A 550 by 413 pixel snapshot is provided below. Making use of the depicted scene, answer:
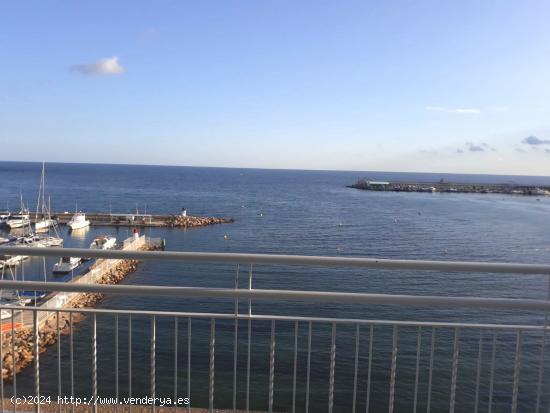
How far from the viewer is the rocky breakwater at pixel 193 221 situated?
64.3m

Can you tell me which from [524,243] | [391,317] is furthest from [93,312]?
[524,243]

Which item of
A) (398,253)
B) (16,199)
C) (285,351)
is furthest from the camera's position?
(16,199)

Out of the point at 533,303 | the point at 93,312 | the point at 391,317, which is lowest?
the point at 391,317

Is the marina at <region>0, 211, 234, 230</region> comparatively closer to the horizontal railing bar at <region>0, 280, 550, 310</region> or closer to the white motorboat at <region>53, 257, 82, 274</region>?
the white motorboat at <region>53, 257, 82, 274</region>

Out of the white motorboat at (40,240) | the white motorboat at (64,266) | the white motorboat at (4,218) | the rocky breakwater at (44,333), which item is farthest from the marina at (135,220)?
the rocky breakwater at (44,333)

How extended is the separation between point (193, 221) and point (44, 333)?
4729 centimetres

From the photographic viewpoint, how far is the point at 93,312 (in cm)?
359

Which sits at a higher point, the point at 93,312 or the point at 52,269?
the point at 93,312

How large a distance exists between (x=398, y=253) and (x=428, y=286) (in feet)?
46.5

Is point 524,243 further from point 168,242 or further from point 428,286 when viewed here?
point 168,242

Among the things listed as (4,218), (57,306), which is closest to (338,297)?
(57,306)

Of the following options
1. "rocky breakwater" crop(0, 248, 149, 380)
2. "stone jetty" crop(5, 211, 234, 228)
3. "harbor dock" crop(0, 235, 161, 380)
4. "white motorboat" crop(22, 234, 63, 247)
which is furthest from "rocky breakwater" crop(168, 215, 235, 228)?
"rocky breakwater" crop(0, 248, 149, 380)

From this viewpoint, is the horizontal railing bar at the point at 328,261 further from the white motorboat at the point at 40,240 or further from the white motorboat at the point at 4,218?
the white motorboat at the point at 4,218

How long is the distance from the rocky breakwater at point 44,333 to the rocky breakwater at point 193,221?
24.5 meters
